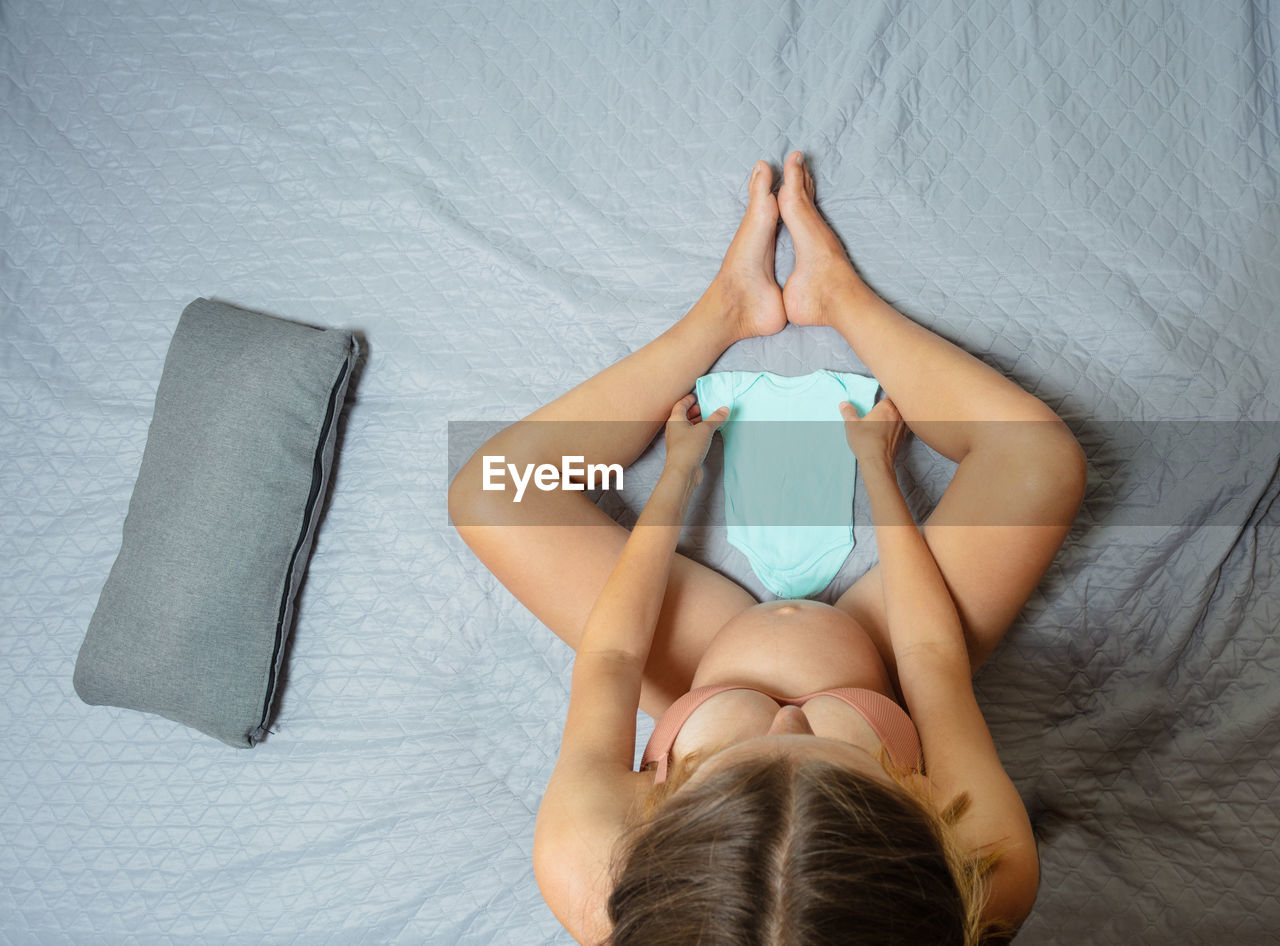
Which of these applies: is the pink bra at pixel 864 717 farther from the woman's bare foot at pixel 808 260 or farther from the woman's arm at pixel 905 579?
the woman's bare foot at pixel 808 260

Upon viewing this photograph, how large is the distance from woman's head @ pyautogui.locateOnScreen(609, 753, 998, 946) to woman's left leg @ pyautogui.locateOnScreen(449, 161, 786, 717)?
0.37m

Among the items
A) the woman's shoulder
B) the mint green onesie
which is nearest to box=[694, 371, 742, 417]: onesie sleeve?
the mint green onesie

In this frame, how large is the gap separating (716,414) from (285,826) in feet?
2.39

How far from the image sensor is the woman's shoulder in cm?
73

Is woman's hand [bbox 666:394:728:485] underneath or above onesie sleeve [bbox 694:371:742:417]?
underneath

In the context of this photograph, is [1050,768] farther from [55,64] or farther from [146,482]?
[55,64]

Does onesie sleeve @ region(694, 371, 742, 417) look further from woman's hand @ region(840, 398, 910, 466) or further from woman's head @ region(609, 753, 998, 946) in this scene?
woman's head @ region(609, 753, 998, 946)

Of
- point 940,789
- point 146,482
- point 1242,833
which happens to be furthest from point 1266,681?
point 146,482

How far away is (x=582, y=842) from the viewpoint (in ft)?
2.44

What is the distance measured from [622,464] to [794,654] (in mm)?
344

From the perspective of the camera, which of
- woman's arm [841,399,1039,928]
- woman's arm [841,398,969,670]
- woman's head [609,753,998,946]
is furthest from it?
woman's arm [841,398,969,670]

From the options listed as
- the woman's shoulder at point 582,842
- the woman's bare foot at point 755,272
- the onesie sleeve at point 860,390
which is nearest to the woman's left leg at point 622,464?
the woman's bare foot at point 755,272

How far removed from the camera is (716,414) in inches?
42.7

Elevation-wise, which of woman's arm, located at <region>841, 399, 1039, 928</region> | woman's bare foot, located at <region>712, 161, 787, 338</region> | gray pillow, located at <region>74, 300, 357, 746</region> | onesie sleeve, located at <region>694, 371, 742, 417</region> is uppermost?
woman's bare foot, located at <region>712, 161, 787, 338</region>
